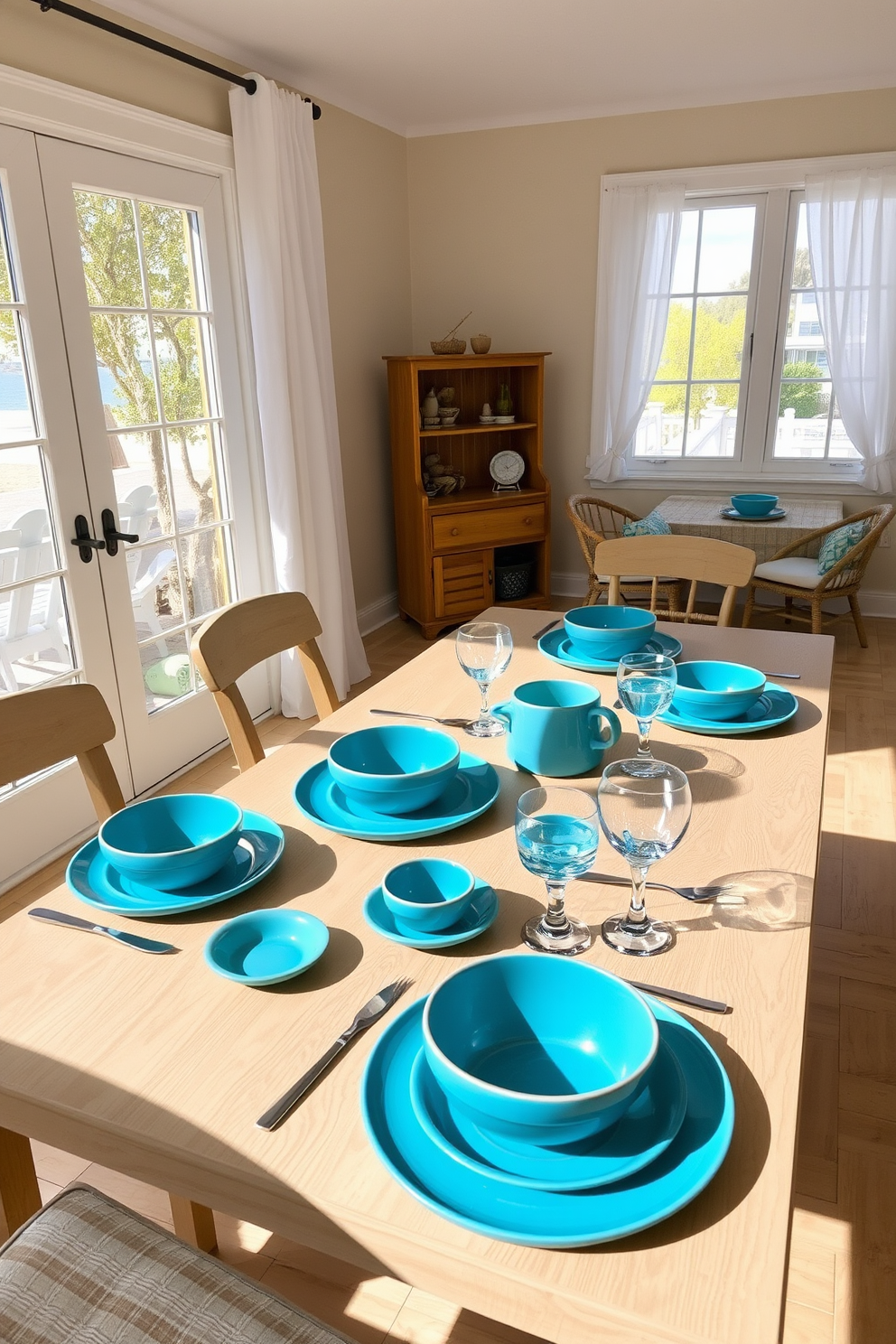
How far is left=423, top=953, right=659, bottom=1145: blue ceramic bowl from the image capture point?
2.53 ft

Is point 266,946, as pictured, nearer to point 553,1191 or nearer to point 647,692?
point 553,1191

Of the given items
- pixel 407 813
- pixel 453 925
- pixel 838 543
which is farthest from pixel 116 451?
pixel 838 543

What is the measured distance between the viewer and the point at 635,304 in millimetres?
4828

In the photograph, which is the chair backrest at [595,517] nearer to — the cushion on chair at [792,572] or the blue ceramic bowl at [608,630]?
the cushion on chair at [792,572]

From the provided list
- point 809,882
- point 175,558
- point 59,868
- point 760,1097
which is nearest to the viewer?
point 760,1097

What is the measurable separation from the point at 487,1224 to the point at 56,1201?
2.03 ft

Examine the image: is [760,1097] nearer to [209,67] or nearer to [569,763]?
[569,763]

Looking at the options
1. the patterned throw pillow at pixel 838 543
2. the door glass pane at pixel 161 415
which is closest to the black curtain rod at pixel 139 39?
the door glass pane at pixel 161 415

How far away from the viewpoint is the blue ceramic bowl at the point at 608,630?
72.6 inches

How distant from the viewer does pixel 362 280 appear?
4.66 meters

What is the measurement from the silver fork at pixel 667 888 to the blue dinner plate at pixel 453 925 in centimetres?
12

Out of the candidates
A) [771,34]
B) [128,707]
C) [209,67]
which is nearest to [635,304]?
[771,34]

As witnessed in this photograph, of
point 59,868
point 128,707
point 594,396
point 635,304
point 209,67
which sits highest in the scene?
point 209,67

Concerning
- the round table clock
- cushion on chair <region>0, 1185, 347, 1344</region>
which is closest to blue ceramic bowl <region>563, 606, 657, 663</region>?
cushion on chair <region>0, 1185, 347, 1344</region>
